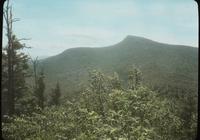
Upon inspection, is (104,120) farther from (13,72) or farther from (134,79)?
(13,72)

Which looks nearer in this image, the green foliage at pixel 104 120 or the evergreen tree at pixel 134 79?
the green foliage at pixel 104 120

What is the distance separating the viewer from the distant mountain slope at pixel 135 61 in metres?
83.2

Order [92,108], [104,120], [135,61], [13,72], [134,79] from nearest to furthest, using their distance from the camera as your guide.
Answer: [104,120] < [92,108] < [134,79] < [13,72] < [135,61]

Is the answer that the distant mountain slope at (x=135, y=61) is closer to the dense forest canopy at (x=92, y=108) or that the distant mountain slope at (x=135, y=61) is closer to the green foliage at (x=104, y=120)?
the dense forest canopy at (x=92, y=108)

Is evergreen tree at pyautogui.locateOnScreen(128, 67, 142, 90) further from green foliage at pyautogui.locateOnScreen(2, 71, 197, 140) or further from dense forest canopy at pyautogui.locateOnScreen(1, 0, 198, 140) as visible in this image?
green foliage at pyautogui.locateOnScreen(2, 71, 197, 140)

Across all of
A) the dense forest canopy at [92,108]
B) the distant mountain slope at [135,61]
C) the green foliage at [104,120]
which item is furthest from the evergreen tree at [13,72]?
the distant mountain slope at [135,61]

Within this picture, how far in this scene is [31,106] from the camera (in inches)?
1215

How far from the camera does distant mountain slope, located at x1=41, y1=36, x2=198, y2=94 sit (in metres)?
83.2

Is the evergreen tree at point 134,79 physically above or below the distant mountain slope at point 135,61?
above

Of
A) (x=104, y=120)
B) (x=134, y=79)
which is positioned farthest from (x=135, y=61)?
(x=104, y=120)

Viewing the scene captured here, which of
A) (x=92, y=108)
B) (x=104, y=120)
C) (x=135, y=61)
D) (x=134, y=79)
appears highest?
(x=134, y=79)

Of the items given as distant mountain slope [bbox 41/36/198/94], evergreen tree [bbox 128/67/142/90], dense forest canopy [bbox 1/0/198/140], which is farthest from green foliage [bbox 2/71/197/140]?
distant mountain slope [bbox 41/36/198/94]

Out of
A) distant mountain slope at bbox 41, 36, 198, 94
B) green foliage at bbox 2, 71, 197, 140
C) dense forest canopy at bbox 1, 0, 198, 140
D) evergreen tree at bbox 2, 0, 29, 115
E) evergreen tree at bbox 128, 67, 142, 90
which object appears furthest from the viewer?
distant mountain slope at bbox 41, 36, 198, 94

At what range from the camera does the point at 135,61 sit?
335 feet
